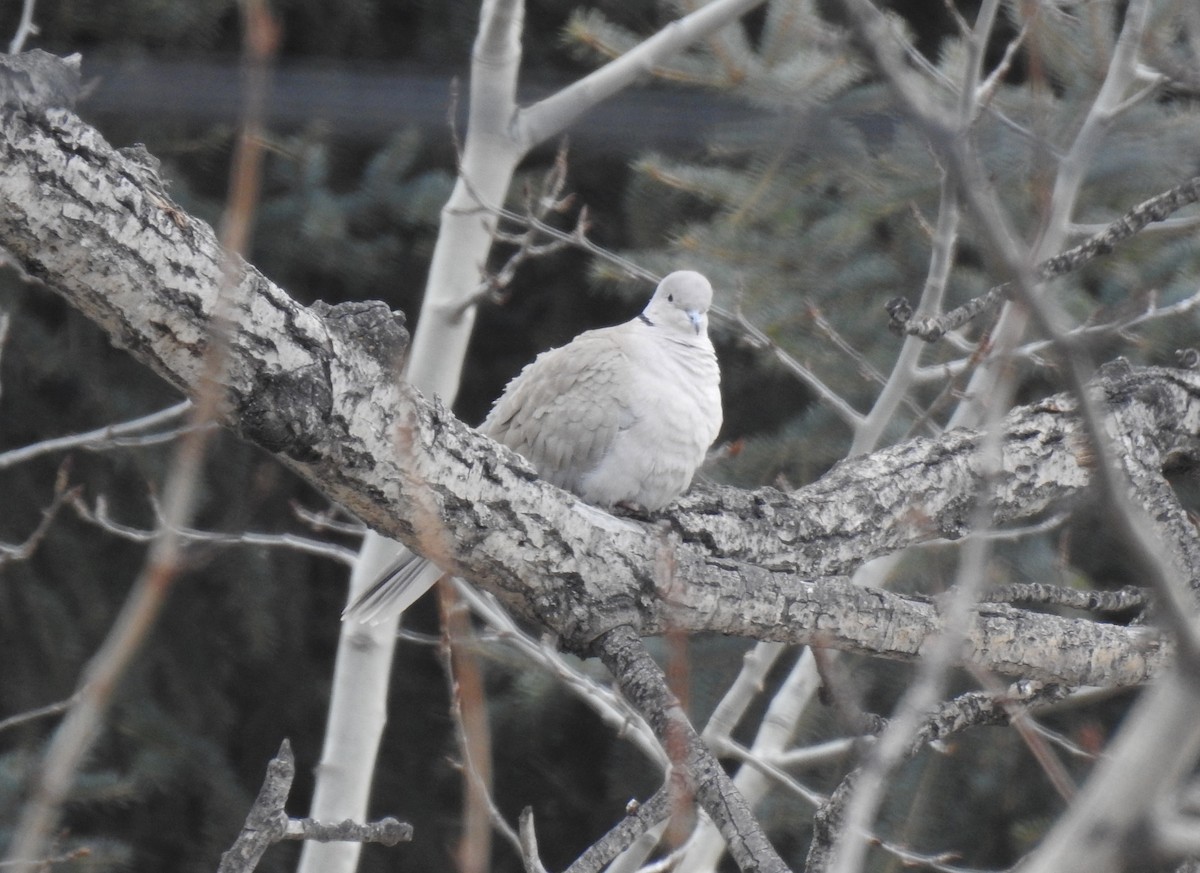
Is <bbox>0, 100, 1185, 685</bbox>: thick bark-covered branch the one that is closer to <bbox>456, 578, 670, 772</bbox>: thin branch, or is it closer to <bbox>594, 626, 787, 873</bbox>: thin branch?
<bbox>594, 626, 787, 873</bbox>: thin branch

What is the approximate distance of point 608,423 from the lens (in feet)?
8.72

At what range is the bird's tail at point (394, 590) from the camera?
8.63ft

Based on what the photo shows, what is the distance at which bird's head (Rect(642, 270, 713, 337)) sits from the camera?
294 cm

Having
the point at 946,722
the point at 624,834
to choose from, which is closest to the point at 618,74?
the point at 946,722

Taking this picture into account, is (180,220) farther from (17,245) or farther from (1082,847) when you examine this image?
(1082,847)

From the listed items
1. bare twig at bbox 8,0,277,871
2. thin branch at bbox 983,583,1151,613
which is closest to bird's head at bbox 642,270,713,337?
thin branch at bbox 983,583,1151,613

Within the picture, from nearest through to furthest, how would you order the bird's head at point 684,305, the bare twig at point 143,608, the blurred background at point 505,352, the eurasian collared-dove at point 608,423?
the bare twig at point 143,608, the eurasian collared-dove at point 608,423, the bird's head at point 684,305, the blurred background at point 505,352

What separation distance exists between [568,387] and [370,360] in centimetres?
104

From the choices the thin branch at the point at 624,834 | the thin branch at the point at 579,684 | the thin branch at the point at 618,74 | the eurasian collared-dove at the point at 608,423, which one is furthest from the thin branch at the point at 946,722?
the thin branch at the point at 618,74

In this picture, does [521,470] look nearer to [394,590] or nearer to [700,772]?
[700,772]

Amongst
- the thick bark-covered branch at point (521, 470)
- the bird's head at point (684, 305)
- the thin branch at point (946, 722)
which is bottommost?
the thin branch at point (946, 722)

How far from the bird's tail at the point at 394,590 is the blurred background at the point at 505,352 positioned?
1021 mm

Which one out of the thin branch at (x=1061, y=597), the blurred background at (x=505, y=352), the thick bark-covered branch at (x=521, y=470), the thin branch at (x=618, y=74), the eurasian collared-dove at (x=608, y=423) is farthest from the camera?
the blurred background at (x=505, y=352)

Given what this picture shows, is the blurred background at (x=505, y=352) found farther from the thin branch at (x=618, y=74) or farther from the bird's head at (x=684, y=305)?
the bird's head at (x=684, y=305)
